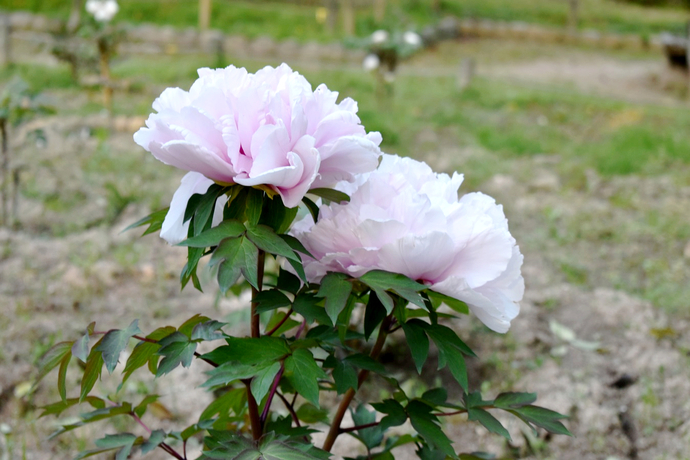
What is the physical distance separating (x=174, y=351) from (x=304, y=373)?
0.58ft

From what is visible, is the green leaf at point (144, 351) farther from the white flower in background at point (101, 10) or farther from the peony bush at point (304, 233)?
the white flower in background at point (101, 10)

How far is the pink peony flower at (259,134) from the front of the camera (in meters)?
0.76

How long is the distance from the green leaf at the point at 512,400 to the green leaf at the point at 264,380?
14.7 inches

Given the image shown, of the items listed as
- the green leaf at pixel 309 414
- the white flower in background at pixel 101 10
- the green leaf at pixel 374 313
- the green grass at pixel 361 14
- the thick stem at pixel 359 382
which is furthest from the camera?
the green grass at pixel 361 14

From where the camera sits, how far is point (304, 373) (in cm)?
83

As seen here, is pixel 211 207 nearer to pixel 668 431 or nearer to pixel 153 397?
pixel 153 397

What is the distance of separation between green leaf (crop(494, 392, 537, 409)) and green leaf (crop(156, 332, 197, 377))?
47 centimetres

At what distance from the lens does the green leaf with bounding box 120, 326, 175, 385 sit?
35.4 inches

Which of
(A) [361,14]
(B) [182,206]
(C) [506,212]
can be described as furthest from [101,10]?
(A) [361,14]

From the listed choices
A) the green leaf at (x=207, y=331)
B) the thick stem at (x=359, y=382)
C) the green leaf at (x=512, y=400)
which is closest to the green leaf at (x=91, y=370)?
the green leaf at (x=207, y=331)

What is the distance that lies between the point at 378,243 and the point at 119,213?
126 inches

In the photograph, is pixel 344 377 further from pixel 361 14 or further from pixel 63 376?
pixel 361 14

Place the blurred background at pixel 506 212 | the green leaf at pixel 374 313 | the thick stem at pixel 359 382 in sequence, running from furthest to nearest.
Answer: the blurred background at pixel 506 212 < the thick stem at pixel 359 382 < the green leaf at pixel 374 313

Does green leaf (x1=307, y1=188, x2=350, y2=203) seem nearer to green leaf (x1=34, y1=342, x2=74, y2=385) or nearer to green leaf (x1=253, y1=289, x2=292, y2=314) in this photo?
green leaf (x1=253, y1=289, x2=292, y2=314)
